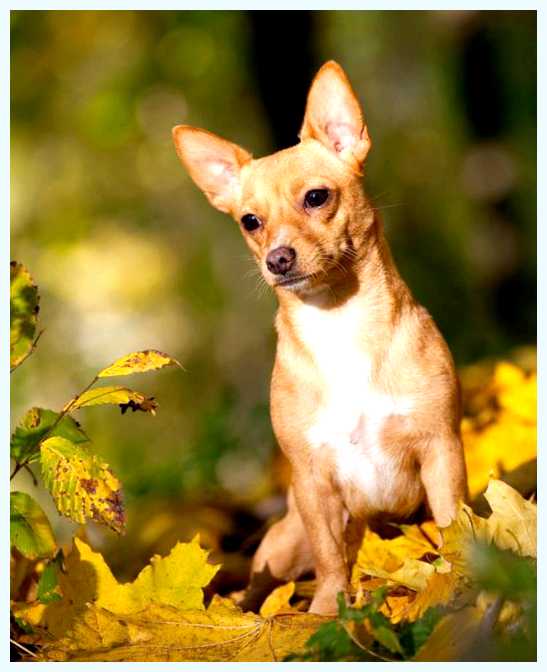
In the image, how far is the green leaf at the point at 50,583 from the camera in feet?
8.41

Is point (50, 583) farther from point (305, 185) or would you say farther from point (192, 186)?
point (192, 186)

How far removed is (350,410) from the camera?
9.82ft

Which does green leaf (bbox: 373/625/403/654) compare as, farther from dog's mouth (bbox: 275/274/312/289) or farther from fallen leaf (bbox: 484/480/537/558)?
dog's mouth (bbox: 275/274/312/289)

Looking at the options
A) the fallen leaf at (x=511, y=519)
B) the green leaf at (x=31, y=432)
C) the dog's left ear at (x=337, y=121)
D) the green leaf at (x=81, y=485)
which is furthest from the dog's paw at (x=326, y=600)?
the dog's left ear at (x=337, y=121)

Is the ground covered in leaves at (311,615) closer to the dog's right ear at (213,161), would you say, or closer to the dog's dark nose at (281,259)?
the dog's dark nose at (281,259)

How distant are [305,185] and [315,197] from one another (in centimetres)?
5

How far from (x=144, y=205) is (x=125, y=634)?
8.05 metres

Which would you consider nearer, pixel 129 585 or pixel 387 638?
pixel 387 638

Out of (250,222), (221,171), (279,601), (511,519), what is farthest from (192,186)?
(511,519)

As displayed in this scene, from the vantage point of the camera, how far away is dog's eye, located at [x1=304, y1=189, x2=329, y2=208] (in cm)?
310

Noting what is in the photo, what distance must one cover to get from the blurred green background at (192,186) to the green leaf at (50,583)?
14.7ft

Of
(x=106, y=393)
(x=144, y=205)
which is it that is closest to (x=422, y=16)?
(x=144, y=205)

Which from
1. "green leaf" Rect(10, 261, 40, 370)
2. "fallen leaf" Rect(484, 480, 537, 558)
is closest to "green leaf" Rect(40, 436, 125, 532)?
"green leaf" Rect(10, 261, 40, 370)

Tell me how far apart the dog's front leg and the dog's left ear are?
993 millimetres
